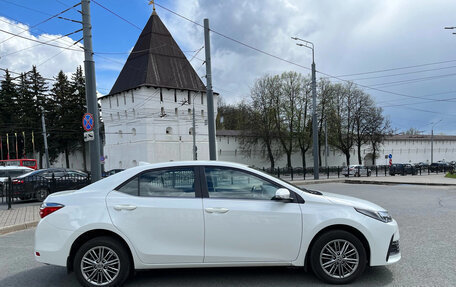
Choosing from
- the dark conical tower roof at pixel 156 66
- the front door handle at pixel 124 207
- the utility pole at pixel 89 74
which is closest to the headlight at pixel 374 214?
the front door handle at pixel 124 207

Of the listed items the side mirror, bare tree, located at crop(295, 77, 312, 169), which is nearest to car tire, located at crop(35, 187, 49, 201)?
the side mirror

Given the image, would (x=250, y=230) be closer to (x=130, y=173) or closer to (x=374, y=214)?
(x=374, y=214)

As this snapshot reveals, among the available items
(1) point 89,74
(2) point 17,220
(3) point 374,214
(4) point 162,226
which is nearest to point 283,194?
(3) point 374,214

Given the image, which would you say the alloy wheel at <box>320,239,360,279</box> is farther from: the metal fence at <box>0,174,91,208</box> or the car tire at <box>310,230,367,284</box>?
the metal fence at <box>0,174,91,208</box>

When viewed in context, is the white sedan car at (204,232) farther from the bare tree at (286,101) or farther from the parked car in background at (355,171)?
the bare tree at (286,101)

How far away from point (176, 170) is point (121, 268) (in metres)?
1.41

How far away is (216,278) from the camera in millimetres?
4387

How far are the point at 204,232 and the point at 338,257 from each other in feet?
5.80

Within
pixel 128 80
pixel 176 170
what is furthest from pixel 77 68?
pixel 176 170

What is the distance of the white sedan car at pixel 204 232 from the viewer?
4012 mm

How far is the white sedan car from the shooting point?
4012mm

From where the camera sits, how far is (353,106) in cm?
5172

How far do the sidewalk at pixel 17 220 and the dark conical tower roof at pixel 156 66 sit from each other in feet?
113

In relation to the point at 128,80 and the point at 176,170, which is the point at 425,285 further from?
the point at 128,80
